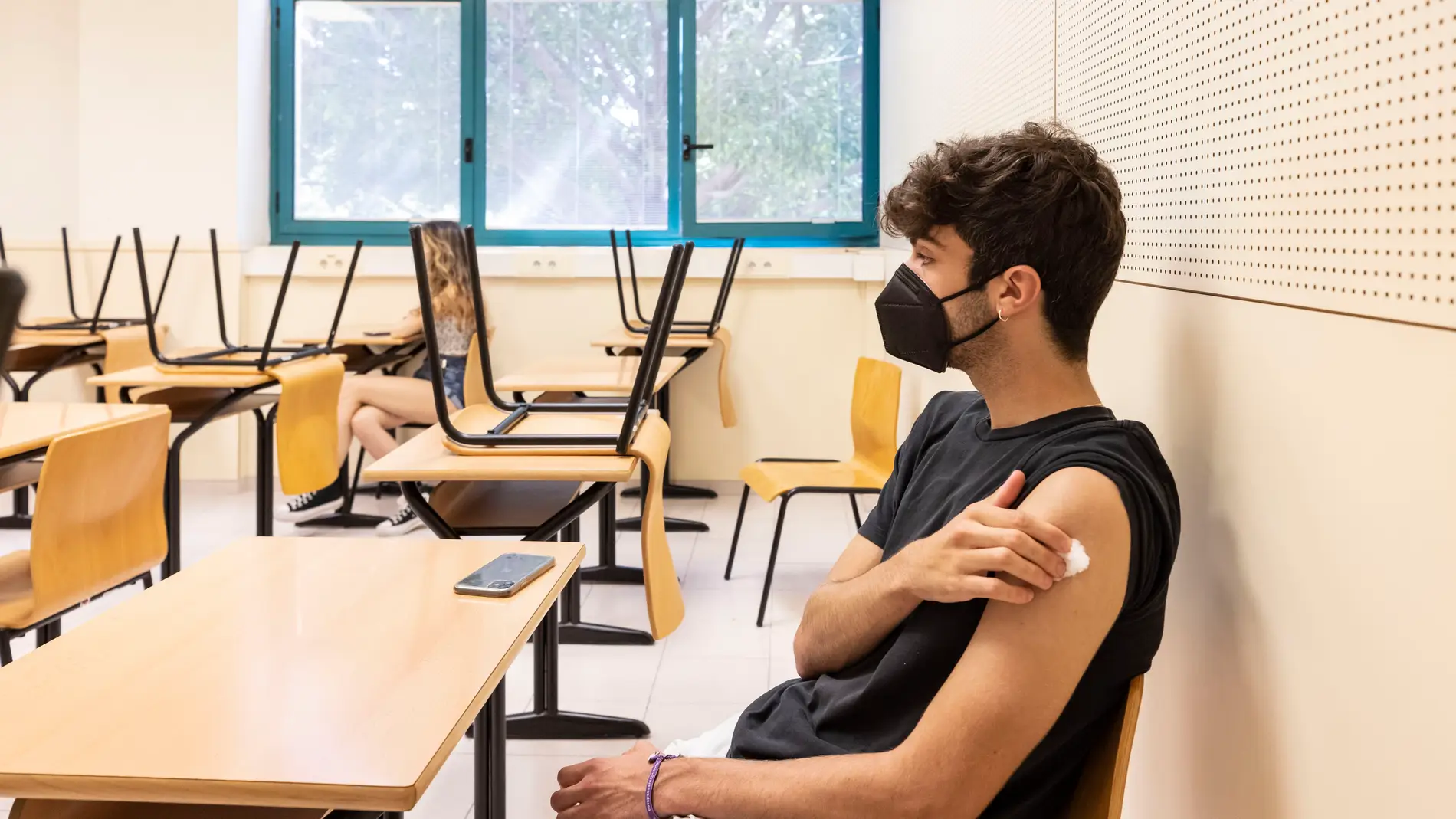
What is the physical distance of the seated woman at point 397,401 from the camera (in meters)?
4.30

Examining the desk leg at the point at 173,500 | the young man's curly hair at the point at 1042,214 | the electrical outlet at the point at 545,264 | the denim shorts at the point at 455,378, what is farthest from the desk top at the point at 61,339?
the young man's curly hair at the point at 1042,214

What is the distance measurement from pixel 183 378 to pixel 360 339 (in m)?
1.32

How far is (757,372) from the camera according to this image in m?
5.27

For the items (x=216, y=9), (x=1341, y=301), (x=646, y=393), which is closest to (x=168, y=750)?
(x=1341, y=301)

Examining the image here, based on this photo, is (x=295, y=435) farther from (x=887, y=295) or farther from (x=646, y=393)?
(x=887, y=295)

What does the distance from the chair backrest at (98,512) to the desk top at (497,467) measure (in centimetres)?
49

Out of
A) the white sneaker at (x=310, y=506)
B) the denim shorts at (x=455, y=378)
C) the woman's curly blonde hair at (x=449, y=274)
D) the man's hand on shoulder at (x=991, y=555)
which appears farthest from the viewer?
the white sneaker at (x=310, y=506)

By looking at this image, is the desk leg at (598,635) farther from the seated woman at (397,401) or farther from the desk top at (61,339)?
the desk top at (61,339)

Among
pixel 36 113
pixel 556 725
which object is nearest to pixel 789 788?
pixel 556 725

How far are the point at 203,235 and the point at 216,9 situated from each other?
976mm

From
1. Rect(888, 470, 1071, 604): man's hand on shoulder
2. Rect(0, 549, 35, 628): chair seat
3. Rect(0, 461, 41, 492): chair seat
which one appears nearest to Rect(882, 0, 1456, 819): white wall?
Rect(888, 470, 1071, 604): man's hand on shoulder

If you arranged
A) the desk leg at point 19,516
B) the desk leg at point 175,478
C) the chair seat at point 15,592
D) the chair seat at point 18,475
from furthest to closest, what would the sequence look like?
the desk leg at point 19,516, the desk leg at point 175,478, the chair seat at point 18,475, the chair seat at point 15,592

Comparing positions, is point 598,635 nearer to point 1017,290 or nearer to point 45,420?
point 45,420

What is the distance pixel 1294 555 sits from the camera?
1.09 metres
